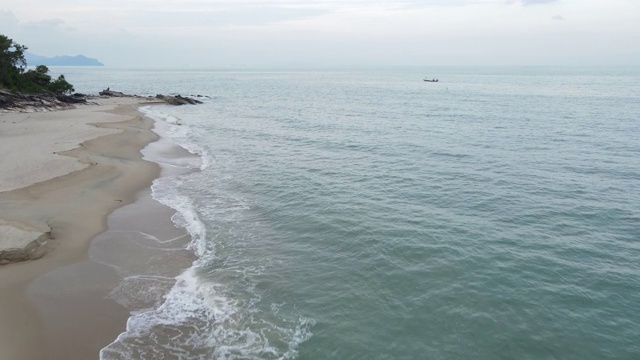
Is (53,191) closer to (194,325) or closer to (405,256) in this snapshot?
(194,325)

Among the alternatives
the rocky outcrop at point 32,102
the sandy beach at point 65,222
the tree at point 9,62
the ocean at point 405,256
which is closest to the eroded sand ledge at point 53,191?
the sandy beach at point 65,222

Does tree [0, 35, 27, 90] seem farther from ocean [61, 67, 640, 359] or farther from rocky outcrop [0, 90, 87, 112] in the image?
ocean [61, 67, 640, 359]

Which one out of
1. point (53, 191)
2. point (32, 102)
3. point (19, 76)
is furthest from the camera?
point (19, 76)

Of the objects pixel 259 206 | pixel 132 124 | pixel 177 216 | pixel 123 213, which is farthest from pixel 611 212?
pixel 132 124

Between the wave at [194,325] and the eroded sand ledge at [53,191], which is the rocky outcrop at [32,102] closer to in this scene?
the eroded sand ledge at [53,191]

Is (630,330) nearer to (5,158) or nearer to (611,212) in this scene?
(611,212)

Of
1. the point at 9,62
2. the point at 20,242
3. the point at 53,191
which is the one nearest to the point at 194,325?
the point at 20,242
